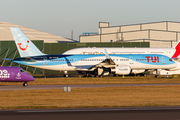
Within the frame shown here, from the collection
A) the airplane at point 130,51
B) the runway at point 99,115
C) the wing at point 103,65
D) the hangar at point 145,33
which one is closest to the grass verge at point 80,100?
the runway at point 99,115

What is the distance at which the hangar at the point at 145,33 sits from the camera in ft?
313

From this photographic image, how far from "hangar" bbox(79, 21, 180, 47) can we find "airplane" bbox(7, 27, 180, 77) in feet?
105

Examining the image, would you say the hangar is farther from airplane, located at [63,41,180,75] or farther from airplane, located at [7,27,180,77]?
airplane, located at [7,27,180,77]

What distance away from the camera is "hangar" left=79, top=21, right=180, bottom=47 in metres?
95.5

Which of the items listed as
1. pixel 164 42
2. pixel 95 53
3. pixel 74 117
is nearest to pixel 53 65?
pixel 95 53

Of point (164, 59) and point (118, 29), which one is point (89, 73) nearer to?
point (164, 59)

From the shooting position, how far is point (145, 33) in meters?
96.1

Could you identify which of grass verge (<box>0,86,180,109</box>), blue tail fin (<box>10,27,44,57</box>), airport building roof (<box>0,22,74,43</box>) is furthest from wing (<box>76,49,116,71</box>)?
airport building roof (<box>0,22,74,43</box>)

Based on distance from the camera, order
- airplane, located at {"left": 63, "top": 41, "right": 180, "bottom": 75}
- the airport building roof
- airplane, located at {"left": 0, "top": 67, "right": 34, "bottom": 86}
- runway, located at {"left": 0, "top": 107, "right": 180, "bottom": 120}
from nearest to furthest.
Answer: runway, located at {"left": 0, "top": 107, "right": 180, "bottom": 120}, airplane, located at {"left": 0, "top": 67, "right": 34, "bottom": 86}, airplane, located at {"left": 63, "top": 41, "right": 180, "bottom": 75}, the airport building roof

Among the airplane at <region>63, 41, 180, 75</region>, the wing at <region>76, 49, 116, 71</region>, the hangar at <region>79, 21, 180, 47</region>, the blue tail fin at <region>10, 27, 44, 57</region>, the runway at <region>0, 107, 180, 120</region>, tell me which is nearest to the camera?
the runway at <region>0, 107, 180, 120</region>

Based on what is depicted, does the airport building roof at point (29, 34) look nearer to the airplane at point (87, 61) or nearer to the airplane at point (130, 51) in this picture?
the airplane at point (130, 51)

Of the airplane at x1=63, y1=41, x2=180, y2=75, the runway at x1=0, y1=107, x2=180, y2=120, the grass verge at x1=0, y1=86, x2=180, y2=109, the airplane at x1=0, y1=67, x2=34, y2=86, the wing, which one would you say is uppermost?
the airplane at x1=63, y1=41, x2=180, y2=75

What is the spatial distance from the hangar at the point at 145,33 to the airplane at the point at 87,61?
32.1 m

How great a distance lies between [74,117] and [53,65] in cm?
3963
